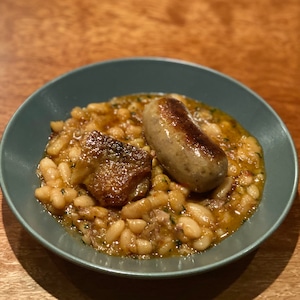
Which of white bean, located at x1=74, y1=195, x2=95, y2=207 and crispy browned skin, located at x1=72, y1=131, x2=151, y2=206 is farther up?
crispy browned skin, located at x1=72, y1=131, x2=151, y2=206

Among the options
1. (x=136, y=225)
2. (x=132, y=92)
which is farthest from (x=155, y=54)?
(x=136, y=225)

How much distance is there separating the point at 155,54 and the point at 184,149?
1414 millimetres

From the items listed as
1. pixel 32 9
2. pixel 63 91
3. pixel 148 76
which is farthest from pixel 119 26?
pixel 63 91

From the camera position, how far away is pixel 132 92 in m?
2.71

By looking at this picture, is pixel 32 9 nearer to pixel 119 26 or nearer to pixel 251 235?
pixel 119 26

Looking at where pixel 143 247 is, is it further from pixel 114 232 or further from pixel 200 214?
pixel 200 214

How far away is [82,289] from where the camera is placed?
1944 millimetres

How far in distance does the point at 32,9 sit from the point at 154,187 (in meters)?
2.05

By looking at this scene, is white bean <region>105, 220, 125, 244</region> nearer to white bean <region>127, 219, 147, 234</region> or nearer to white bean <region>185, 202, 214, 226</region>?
white bean <region>127, 219, 147, 234</region>

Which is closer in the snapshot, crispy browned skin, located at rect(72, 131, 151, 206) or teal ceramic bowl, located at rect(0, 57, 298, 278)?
teal ceramic bowl, located at rect(0, 57, 298, 278)

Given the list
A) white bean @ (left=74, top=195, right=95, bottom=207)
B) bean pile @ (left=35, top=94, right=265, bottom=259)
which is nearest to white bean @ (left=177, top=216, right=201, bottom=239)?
bean pile @ (left=35, top=94, right=265, bottom=259)

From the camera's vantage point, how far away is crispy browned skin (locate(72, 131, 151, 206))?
202 centimetres

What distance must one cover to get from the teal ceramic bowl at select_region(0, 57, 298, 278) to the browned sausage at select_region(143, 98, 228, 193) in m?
0.28

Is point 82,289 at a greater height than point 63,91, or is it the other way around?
point 63,91
